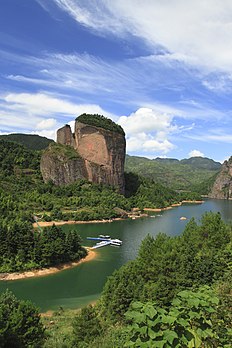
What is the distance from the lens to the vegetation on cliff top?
88000mm

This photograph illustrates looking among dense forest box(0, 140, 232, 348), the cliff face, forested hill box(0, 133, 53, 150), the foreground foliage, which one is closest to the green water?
dense forest box(0, 140, 232, 348)

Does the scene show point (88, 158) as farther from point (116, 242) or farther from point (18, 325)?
point (18, 325)

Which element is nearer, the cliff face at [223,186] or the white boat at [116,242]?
the white boat at [116,242]

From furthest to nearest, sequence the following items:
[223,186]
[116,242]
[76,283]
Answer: [223,186], [116,242], [76,283]

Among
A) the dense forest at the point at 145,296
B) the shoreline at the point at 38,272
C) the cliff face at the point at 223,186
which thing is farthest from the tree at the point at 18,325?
the cliff face at the point at 223,186

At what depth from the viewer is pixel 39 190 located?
254ft

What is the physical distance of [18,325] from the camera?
13.2 m

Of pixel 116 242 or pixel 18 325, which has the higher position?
pixel 18 325

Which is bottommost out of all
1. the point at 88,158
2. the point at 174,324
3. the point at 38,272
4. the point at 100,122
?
the point at 38,272

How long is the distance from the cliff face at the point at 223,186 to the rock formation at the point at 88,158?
2854 inches

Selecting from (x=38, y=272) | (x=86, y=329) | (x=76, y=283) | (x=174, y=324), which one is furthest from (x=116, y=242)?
(x=174, y=324)

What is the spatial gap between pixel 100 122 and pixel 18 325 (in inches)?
3073

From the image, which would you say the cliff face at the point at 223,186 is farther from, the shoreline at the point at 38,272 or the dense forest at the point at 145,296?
the shoreline at the point at 38,272

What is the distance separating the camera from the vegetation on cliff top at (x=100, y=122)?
3465 inches
